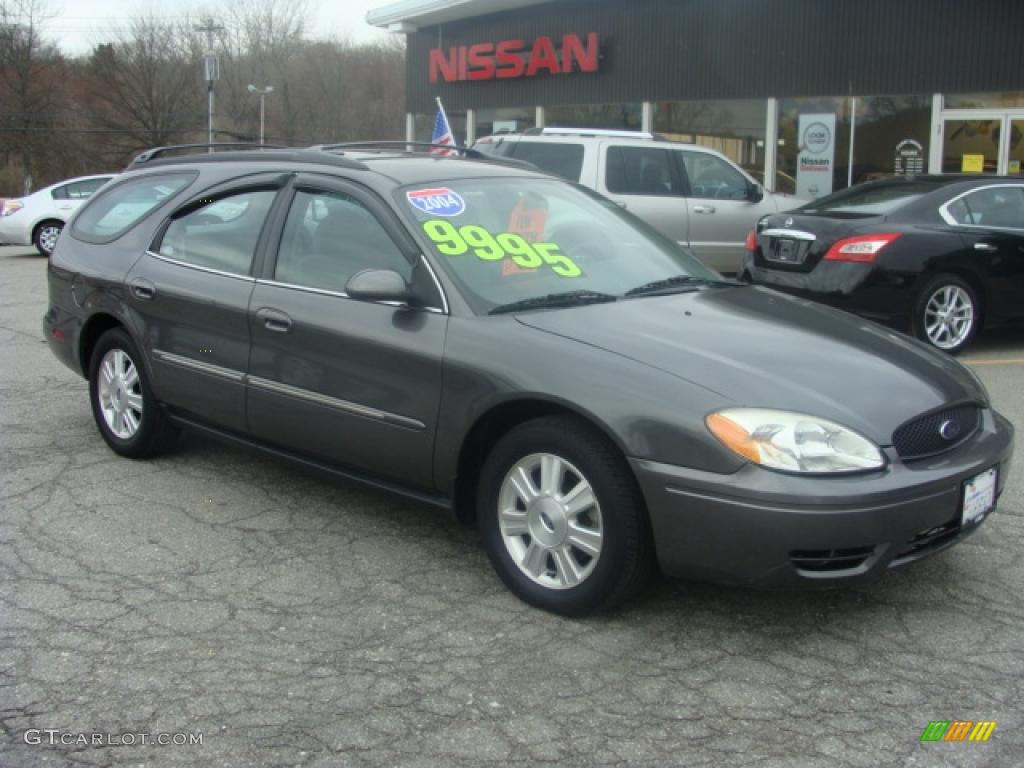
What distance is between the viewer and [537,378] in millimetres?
3682

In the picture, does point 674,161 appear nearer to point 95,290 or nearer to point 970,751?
point 95,290

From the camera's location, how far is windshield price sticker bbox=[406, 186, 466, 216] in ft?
14.3

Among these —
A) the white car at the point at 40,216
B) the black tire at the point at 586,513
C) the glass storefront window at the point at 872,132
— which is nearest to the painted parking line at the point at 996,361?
the black tire at the point at 586,513

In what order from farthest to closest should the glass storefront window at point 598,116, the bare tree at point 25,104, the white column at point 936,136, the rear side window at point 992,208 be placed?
the bare tree at point 25,104, the glass storefront window at point 598,116, the white column at point 936,136, the rear side window at point 992,208

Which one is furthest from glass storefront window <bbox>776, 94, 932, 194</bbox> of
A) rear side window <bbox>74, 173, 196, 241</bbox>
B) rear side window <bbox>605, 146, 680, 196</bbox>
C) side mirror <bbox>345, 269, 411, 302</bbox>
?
side mirror <bbox>345, 269, 411, 302</bbox>

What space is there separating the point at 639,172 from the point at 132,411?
7135 millimetres

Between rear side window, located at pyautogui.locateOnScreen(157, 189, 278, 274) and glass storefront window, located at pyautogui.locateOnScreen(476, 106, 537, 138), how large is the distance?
55.0 feet

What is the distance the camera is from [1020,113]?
14336mm

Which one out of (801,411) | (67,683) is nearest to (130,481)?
(67,683)

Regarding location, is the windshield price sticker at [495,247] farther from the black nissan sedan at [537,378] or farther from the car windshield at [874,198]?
the car windshield at [874,198]

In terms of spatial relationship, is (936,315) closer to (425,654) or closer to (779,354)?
(779,354)

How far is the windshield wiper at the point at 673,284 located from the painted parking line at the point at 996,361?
14.2 ft

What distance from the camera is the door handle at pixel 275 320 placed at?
449cm

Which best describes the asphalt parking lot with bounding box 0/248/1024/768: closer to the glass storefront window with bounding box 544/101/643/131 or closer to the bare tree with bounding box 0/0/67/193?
the glass storefront window with bounding box 544/101/643/131
